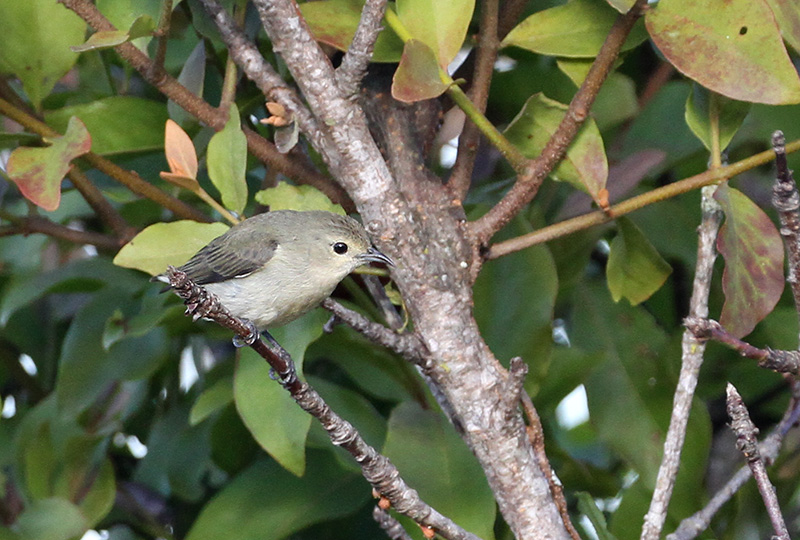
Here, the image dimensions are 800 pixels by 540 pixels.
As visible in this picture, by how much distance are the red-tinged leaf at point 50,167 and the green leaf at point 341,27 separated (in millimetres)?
471

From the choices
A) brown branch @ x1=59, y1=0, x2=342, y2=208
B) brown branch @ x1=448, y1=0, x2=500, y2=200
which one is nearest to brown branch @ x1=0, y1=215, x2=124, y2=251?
brown branch @ x1=59, y1=0, x2=342, y2=208

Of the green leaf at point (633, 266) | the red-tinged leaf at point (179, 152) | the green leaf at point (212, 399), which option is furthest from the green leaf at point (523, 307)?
the red-tinged leaf at point (179, 152)

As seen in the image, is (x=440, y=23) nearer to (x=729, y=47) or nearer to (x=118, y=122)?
(x=729, y=47)

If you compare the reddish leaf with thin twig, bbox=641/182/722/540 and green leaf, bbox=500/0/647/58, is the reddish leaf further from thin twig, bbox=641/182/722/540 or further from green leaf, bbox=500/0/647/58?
thin twig, bbox=641/182/722/540

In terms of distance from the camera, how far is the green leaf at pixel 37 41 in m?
1.95

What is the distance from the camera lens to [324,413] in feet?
4.89

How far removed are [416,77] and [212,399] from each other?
92 centimetres

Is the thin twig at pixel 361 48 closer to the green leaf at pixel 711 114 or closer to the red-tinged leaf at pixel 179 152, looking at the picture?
the red-tinged leaf at pixel 179 152

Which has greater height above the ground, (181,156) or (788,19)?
(788,19)

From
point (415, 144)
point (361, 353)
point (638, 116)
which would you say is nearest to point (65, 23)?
point (415, 144)

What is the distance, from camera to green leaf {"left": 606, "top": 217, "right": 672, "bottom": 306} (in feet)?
5.99

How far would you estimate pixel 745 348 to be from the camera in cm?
136

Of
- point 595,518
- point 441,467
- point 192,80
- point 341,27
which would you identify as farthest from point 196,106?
point 595,518

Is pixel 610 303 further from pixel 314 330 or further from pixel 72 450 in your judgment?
pixel 72 450
